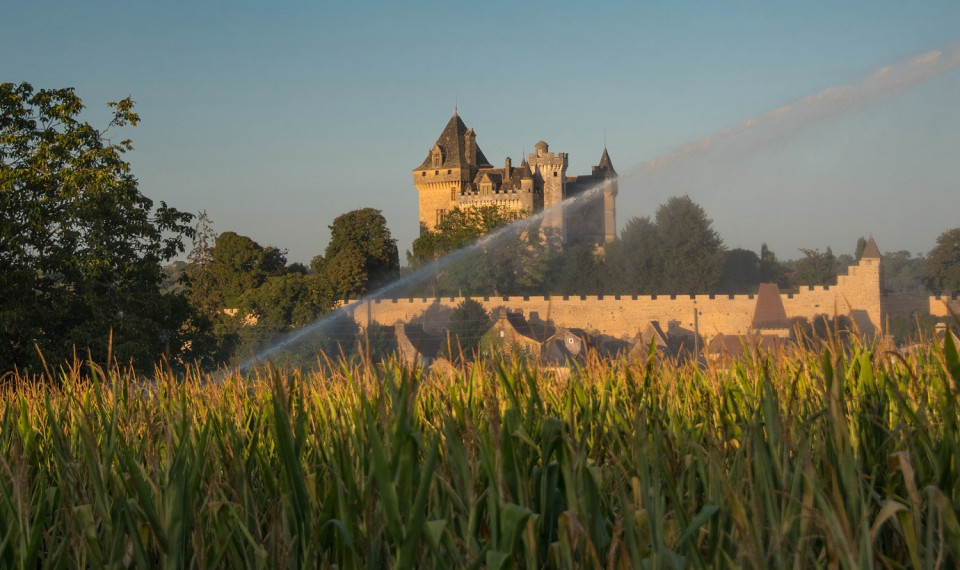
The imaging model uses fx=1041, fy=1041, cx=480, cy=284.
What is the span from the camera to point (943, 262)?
63.2 m

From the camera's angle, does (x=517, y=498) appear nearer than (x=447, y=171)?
Yes

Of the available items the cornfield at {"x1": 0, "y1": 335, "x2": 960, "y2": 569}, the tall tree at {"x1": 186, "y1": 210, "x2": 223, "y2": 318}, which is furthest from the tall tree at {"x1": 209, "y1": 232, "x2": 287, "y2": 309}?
Answer: the cornfield at {"x1": 0, "y1": 335, "x2": 960, "y2": 569}

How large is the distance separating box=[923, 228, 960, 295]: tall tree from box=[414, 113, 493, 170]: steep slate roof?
97.5 feet

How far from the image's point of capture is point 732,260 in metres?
61.2

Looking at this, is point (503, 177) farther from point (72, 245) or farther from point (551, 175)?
point (72, 245)

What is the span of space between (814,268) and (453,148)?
25.4 m

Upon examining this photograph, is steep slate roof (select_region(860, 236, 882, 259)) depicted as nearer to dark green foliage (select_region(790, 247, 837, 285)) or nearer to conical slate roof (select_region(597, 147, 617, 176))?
dark green foliage (select_region(790, 247, 837, 285))

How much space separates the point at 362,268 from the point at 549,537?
52736mm

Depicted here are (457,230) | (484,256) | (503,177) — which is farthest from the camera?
(503,177)

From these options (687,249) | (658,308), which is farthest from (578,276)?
(658,308)

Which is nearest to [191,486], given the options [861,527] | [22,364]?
[861,527]

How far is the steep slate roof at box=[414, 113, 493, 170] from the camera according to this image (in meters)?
71.2

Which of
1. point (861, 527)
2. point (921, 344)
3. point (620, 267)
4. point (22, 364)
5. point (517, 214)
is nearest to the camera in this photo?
point (861, 527)

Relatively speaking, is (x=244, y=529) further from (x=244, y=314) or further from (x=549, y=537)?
(x=244, y=314)
